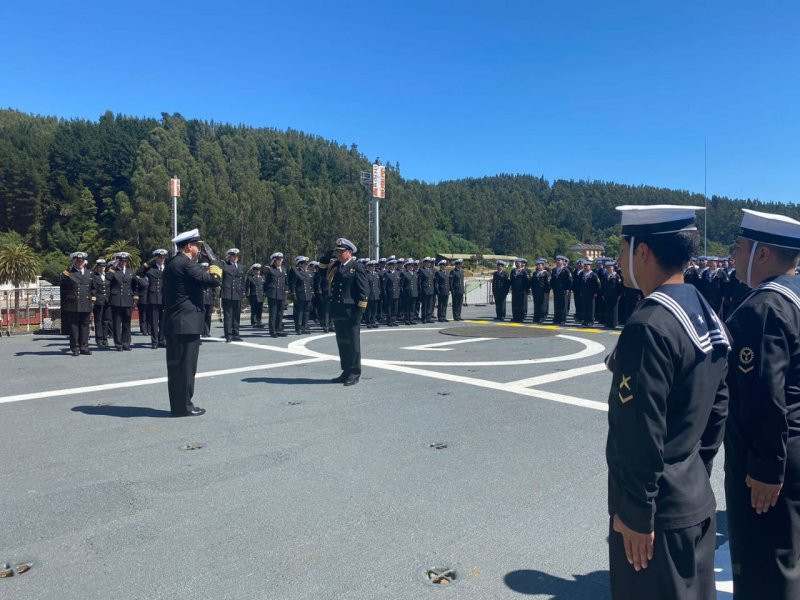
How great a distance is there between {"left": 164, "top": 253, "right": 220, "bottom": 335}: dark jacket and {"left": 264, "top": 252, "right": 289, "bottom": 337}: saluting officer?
7517mm

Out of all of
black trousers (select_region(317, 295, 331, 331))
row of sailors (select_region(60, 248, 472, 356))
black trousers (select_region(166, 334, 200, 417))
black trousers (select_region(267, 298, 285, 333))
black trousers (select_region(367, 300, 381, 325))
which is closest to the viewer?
black trousers (select_region(166, 334, 200, 417))

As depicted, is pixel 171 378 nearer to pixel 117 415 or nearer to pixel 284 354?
pixel 117 415

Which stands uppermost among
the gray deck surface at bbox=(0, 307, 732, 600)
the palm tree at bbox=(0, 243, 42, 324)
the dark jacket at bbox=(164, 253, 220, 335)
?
the palm tree at bbox=(0, 243, 42, 324)

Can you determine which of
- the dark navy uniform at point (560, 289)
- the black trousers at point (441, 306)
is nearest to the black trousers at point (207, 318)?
the black trousers at point (441, 306)

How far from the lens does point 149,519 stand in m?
4.21

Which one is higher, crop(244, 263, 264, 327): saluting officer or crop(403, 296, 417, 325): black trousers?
crop(244, 263, 264, 327): saluting officer

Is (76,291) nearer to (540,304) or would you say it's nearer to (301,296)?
(301,296)

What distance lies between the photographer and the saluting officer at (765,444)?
271 cm

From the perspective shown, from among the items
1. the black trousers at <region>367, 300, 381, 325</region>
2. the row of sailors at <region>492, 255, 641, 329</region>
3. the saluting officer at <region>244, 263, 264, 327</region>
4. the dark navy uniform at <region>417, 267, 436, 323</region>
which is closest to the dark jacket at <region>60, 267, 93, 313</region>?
the saluting officer at <region>244, 263, 264, 327</region>

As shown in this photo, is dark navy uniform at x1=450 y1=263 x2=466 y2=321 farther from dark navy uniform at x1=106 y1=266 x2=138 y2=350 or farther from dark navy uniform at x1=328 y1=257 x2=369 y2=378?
dark navy uniform at x1=328 y1=257 x2=369 y2=378

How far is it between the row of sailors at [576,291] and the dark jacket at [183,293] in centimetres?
1298

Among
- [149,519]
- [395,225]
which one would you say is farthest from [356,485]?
[395,225]

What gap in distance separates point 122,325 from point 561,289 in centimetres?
1261

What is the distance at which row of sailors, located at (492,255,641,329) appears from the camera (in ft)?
59.3
